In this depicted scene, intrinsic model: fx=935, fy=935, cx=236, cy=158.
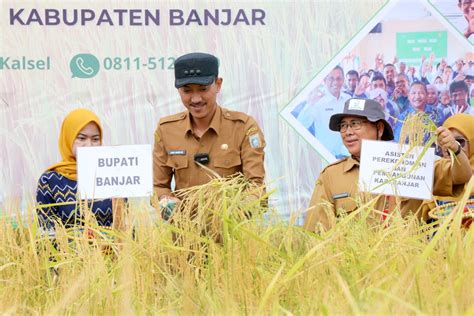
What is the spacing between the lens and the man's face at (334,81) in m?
4.58

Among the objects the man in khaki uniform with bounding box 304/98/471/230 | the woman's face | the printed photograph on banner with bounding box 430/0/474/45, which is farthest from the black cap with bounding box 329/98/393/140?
the printed photograph on banner with bounding box 430/0/474/45

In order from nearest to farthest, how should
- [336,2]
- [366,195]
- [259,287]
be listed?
[259,287], [366,195], [336,2]

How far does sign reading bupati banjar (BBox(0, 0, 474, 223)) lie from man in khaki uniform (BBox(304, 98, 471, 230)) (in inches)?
32.1

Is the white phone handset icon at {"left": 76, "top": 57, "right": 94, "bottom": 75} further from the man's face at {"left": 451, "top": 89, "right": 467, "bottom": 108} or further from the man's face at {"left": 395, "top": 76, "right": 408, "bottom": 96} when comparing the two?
the man's face at {"left": 451, "top": 89, "right": 467, "bottom": 108}

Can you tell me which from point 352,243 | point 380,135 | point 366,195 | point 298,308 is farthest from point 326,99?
point 298,308

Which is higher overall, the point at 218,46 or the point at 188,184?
the point at 218,46

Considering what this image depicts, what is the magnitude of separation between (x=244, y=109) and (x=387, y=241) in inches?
103

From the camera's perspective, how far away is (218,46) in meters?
4.59

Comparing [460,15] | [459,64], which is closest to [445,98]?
[459,64]

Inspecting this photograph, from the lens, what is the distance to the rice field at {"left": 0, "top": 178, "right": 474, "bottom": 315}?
1733 mm

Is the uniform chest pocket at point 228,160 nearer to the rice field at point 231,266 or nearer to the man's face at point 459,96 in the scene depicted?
the rice field at point 231,266

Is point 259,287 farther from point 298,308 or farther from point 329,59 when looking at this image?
point 329,59

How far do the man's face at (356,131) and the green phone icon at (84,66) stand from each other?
59.8 inches

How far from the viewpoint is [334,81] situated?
4582 mm
